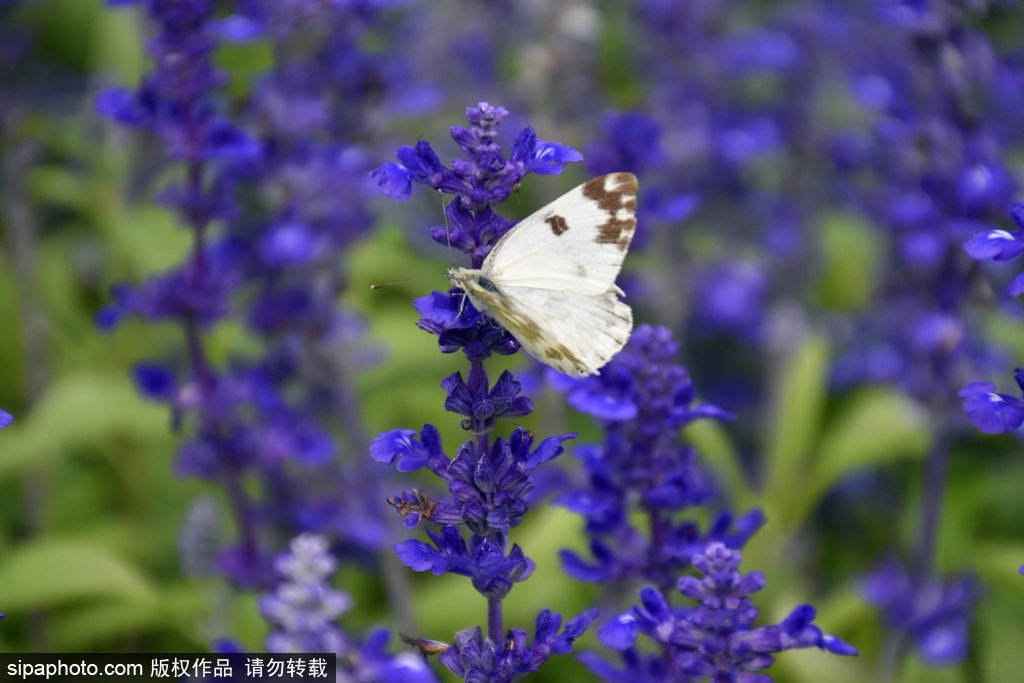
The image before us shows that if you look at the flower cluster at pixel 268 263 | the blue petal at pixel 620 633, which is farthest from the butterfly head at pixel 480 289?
the flower cluster at pixel 268 263

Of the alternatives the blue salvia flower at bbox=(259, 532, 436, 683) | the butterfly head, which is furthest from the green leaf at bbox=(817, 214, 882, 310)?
the butterfly head

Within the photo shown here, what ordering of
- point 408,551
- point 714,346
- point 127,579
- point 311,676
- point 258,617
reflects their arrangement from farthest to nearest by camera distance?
point 714,346 < point 258,617 < point 127,579 < point 311,676 < point 408,551

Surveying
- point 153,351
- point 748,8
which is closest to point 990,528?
point 153,351

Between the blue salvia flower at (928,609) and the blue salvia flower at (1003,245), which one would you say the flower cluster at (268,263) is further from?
the blue salvia flower at (1003,245)

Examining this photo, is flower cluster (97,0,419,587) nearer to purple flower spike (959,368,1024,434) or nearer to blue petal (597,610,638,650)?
blue petal (597,610,638,650)

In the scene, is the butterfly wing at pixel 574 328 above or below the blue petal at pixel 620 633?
above

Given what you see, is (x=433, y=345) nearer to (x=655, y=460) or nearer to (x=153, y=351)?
(x=153, y=351)
